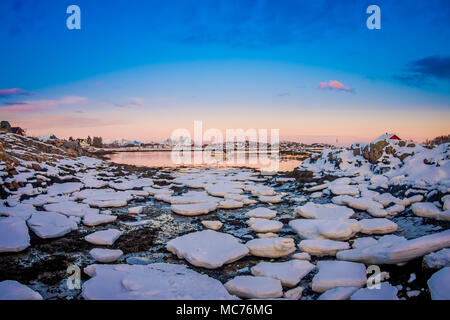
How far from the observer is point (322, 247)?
399cm

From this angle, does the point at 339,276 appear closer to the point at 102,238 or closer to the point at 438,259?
the point at 438,259

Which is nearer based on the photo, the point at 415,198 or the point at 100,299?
the point at 100,299

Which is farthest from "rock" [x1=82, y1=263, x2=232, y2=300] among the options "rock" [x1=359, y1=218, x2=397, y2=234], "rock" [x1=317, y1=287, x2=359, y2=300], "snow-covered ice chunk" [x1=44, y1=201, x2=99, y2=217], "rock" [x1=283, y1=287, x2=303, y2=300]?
"rock" [x1=359, y1=218, x2=397, y2=234]

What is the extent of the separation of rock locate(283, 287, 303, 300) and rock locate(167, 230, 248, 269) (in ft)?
3.28

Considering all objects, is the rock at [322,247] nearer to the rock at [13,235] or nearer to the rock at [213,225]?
the rock at [213,225]

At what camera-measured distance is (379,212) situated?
579 cm

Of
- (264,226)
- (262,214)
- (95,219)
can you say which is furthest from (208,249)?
(95,219)

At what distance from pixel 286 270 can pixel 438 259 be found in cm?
163

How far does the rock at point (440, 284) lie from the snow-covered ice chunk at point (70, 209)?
19.4 feet

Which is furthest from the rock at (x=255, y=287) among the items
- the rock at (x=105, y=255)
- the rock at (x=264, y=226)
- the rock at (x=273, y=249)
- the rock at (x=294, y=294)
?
the rock at (x=264, y=226)
